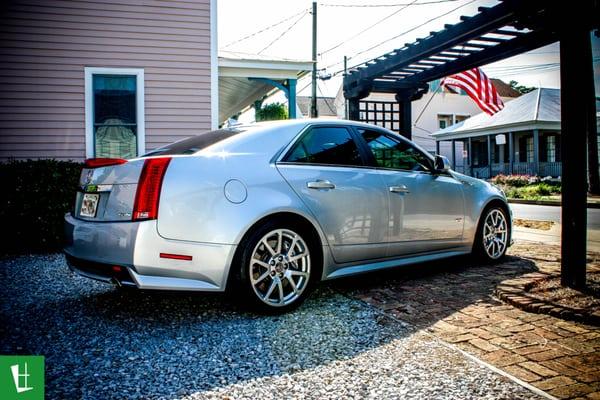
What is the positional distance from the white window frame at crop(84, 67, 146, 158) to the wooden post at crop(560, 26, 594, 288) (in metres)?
6.87

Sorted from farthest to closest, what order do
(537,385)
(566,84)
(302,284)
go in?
1. (566,84)
2. (302,284)
3. (537,385)

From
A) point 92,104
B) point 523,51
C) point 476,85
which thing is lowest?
point 92,104

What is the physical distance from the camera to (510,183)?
2525 centimetres

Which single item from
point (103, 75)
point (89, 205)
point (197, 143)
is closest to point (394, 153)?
point (197, 143)

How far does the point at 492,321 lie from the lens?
356cm

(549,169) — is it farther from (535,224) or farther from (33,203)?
(33,203)

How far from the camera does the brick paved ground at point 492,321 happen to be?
2.70 metres

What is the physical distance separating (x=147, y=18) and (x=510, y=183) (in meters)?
21.5

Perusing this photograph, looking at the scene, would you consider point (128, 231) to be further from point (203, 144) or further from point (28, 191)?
point (28, 191)

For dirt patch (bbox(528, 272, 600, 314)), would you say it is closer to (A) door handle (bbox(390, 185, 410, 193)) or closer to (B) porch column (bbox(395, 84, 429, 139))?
(A) door handle (bbox(390, 185, 410, 193))

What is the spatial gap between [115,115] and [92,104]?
425mm

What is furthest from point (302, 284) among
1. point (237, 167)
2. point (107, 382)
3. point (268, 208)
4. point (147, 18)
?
point (147, 18)

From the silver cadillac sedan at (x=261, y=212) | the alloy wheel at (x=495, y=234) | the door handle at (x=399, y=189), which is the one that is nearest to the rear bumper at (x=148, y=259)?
the silver cadillac sedan at (x=261, y=212)

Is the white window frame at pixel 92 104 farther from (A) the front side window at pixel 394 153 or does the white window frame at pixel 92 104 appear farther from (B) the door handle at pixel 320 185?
(B) the door handle at pixel 320 185
